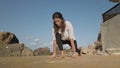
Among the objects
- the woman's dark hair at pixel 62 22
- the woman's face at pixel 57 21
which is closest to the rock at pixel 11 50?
the woman's dark hair at pixel 62 22

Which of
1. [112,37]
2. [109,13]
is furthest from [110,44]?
[109,13]

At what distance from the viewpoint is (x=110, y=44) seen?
1315 cm

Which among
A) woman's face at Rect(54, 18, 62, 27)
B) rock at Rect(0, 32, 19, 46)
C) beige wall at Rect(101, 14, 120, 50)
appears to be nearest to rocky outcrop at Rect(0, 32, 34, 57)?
rock at Rect(0, 32, 19, 46)

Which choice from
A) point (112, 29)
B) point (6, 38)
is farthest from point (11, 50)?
point (6, 38)

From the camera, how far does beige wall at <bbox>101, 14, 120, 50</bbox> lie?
12.3 metres

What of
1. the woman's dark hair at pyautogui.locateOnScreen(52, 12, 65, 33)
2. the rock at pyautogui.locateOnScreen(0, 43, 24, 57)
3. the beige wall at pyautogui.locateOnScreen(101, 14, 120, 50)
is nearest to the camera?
the woman's dark hair at pyautogui.locateOnScreen(52, 12, 65, 33)

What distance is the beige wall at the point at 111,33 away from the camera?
12.3m

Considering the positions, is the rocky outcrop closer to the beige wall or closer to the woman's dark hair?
the beige wall

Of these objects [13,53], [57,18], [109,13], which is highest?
[109,13]

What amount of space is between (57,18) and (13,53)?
1090 cm

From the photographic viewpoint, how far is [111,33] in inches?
519

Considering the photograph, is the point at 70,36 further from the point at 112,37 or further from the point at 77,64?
the point at 112,37

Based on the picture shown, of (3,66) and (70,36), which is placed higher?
(70,36)

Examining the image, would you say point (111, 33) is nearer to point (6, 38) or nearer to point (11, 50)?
point (11, 50)
